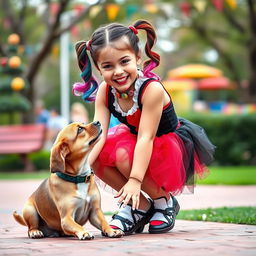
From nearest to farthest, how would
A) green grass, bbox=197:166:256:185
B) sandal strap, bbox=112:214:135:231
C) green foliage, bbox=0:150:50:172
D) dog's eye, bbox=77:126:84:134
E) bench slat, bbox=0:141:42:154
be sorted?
dog's eye, bbox=77:126:84:134, sandal strap, bbox=112:214:135:231, green grass, bbox=197:166:256:185, bench slat, bbox=0:141:42:154, green foliage, bbox=0:150:50:172

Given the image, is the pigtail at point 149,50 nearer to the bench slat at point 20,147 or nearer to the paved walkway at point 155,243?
the paved walkway at point 155,243

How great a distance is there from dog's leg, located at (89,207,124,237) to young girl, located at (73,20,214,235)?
0.55ft

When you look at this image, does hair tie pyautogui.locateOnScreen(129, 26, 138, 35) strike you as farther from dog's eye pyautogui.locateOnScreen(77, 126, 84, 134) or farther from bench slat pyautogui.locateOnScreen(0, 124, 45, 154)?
bench slat pyautogui.locateOnScreen(0, 124, 45, 154)

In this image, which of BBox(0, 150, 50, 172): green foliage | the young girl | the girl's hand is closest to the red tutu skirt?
the young girl

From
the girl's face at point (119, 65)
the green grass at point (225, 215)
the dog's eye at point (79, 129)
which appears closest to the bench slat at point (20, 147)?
the green grass at point (225, 215)

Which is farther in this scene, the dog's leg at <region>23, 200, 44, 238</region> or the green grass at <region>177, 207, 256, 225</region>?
the green grass at <region>177, 207, 256, 225</region>

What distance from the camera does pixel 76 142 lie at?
4676 millimetres

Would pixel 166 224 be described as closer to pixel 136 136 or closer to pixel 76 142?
pixel 136 136

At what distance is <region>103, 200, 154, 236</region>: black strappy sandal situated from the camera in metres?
4.93

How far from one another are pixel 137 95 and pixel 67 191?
2.68ft

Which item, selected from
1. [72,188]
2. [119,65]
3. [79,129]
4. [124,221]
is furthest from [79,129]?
[124,221]

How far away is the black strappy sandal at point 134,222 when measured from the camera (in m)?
4.93

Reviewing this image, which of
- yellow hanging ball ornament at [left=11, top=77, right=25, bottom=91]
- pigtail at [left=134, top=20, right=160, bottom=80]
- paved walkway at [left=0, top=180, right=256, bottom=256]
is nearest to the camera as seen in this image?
paved walkway at [left=0, top=180, right=256, bottom=256]

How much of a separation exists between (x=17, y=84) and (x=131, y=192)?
44.1ft
